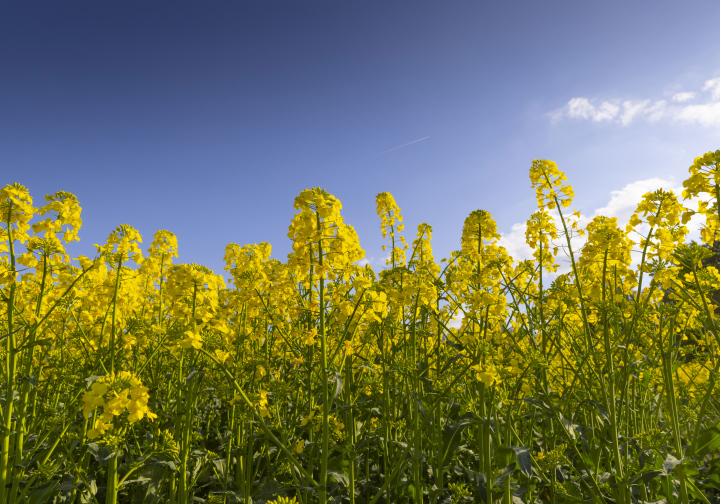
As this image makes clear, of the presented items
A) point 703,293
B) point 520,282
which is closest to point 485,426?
point 703,293

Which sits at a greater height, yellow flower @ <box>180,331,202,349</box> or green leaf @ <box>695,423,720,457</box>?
yellow flower @ <box>180,331,202,349</box>

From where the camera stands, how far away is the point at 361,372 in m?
4.33

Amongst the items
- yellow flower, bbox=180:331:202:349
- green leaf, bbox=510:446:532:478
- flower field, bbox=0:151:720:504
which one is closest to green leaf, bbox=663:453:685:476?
flower field, bbox=0:151:720:504

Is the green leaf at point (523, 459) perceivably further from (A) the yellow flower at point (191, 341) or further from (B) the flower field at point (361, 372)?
(A) the yellow flower at point (191, 341)

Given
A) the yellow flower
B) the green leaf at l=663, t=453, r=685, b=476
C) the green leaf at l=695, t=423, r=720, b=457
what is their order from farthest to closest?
the green leaf at l=695, t=423, r=720, b=457
the green leaf at l=663, t=453, r=685, b=476
the yellow flower

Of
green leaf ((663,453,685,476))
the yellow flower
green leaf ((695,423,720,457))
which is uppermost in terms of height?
the yellow flower

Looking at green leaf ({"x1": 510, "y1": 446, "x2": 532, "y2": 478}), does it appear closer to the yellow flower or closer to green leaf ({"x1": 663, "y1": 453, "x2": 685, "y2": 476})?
green leaf ({"x1": 663, "y1": 453, "x2": 685, "y2": 476})

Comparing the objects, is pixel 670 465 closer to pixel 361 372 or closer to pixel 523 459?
pixel 523 459

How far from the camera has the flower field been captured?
2.68 meters

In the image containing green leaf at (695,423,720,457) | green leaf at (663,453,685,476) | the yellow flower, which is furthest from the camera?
green leaf at (695,423,720,457)

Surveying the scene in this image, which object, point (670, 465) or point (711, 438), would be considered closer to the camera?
point (670, 465)

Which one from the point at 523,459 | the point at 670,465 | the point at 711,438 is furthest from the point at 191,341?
the point at 711,438

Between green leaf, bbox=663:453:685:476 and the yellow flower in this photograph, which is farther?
green leaf, bbox=663:453:685:476

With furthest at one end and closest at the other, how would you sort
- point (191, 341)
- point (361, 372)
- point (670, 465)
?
point (361, 372) < point (670, 465) < point (191, 341)
